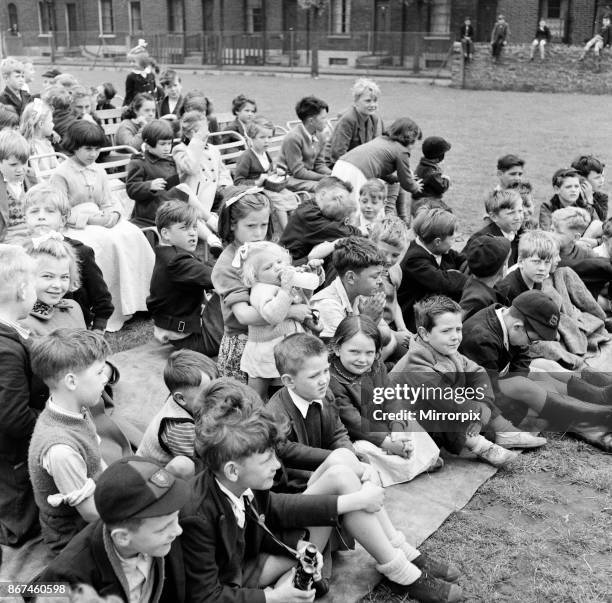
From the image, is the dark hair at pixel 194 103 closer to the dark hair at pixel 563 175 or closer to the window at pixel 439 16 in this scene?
the dark hair at pixel 563 175

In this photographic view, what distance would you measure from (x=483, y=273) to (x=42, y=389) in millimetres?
3214

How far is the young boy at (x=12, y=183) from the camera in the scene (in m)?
6.18

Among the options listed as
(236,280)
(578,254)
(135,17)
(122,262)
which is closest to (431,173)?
(578,254)

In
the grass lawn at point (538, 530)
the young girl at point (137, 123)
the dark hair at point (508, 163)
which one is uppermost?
the young girl at point (137, 123)

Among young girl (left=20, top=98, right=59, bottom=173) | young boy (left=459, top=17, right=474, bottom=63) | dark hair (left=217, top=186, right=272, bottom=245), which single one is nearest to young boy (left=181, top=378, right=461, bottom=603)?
dark hair (left=217, top=186, right=272, bottom=245)

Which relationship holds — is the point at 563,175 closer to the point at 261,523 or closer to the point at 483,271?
the point at 483,271

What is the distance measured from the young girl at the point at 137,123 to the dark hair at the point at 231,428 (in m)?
6.41

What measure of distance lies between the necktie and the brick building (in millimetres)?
33115

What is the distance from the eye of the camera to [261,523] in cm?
335

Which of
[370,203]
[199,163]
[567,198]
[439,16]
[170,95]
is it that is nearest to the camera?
[370,203]

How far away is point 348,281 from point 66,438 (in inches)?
92.8

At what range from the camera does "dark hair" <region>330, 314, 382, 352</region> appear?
452cm

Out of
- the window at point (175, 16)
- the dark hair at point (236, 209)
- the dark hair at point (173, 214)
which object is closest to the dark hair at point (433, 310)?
the dark hair at point (236, 209)

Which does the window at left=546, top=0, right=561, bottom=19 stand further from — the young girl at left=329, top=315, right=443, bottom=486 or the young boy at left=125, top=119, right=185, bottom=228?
the young girl at left=329, top=315, right=443, bottom=486
